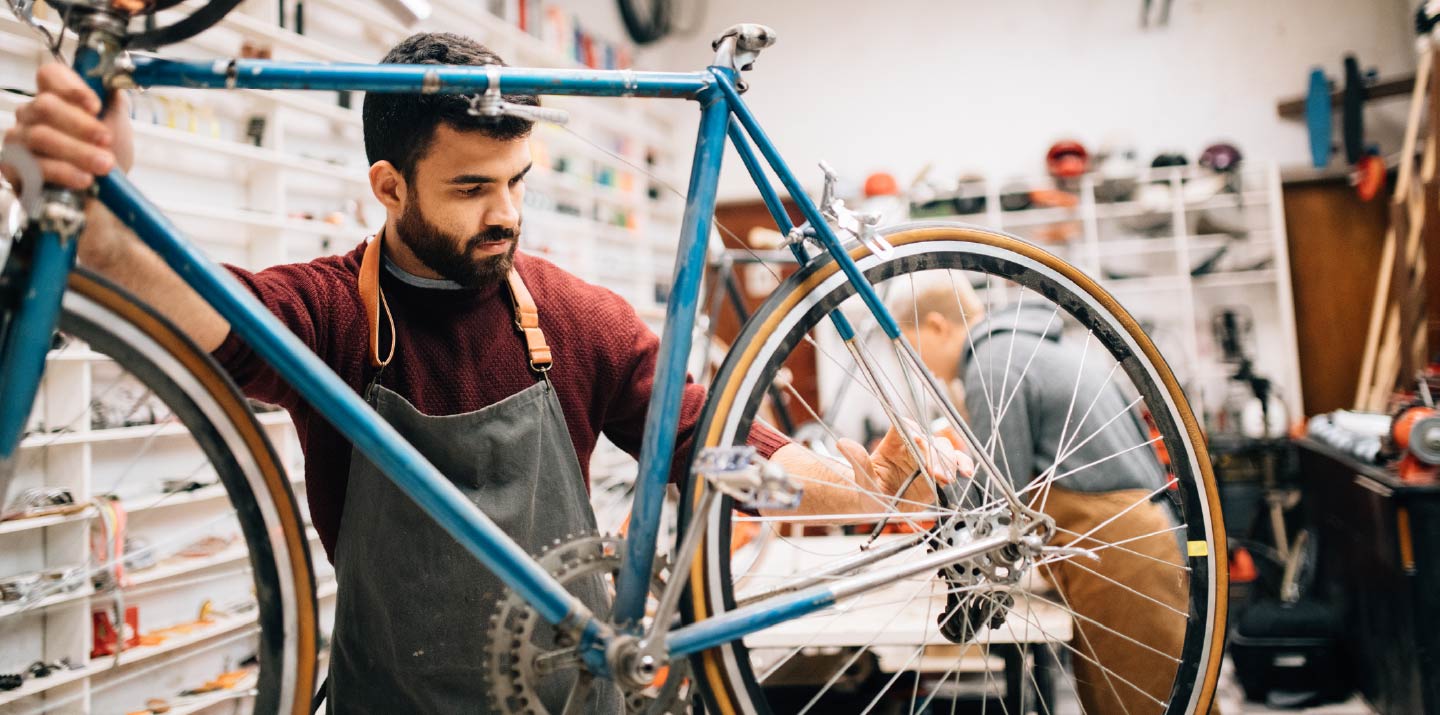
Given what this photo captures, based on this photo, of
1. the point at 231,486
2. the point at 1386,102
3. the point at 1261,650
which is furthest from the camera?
the point at 1386,102

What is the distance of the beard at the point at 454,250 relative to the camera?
984 mm

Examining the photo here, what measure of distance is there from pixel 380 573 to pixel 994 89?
541cm

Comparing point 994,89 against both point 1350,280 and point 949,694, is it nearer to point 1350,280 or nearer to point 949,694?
point 1350,280

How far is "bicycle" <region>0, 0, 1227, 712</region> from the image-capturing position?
2.30ft

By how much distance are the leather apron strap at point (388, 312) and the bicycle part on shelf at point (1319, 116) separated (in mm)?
5367

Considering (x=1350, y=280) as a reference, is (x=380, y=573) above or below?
below

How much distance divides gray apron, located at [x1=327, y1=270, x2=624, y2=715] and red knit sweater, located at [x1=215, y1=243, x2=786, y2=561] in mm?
63

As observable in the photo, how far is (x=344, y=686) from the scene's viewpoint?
96 cm

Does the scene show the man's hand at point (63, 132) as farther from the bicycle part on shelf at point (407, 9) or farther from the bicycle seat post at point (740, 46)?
the bicycle seat post at point (740, 46)

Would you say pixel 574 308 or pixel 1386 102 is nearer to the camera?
pixel 574 308

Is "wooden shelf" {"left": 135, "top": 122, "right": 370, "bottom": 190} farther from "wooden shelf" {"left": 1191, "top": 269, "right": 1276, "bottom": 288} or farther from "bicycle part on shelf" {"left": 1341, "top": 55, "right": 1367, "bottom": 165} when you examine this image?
"bicycle part on shelf" {"left": 1341, "top": 55, "right": 1367, "bottom": 165}

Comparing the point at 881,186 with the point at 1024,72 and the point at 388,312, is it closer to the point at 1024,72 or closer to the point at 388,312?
the point at 1024,72

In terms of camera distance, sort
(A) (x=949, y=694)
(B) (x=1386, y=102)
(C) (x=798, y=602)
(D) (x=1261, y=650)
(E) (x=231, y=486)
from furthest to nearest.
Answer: (B) (x=1386, y=102) → (D) (x=1261, y=650) → (A) (x=949, y=694) → (C) (x=798, y=602) → (E) (x=231, y=486)

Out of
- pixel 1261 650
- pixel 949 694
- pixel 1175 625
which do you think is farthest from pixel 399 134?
pixel 1261 650
